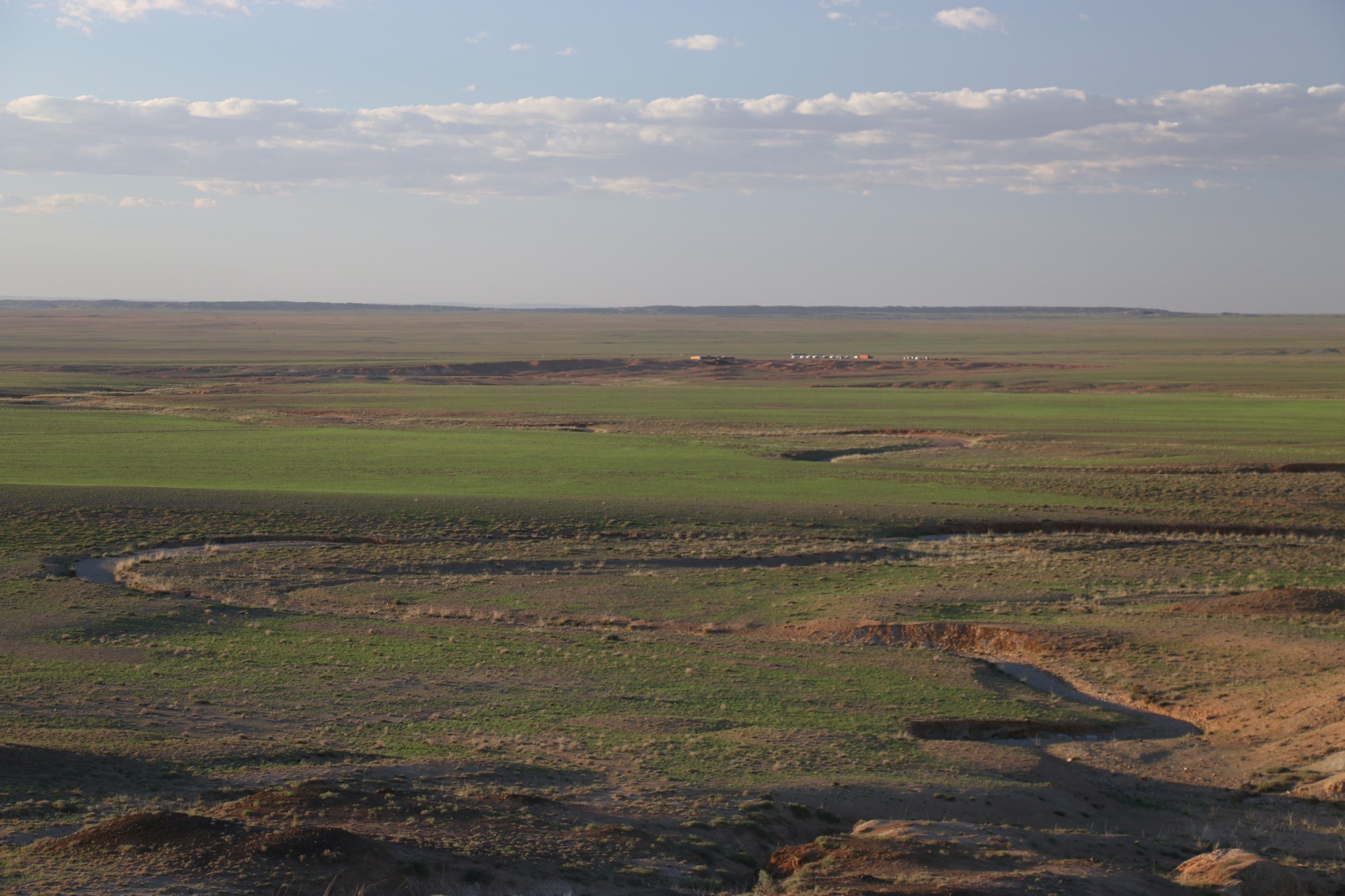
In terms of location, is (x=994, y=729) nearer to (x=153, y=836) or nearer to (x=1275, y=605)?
(x=1275, y=605)

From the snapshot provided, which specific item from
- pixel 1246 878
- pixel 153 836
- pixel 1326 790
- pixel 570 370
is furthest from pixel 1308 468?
pixel 570 370

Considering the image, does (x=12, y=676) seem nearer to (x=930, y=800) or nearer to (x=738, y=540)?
(x=930, y=800)

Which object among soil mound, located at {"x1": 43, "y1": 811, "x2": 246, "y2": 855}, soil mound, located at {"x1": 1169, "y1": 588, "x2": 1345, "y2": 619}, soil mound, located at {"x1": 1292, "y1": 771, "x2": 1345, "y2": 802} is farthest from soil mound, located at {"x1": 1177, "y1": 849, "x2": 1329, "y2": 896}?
soil mound, located at {"x1": 1169, "y1": 588, "x2": 1345, "y2": 619}

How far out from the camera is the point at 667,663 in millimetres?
22328

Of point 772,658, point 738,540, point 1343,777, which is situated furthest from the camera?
point 738,540

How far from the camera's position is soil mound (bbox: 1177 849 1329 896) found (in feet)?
37.7

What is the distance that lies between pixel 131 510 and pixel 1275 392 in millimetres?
91124

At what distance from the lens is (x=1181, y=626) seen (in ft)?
84.5

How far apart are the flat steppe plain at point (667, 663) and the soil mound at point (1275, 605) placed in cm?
12

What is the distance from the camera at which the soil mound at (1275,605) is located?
86.8 feet

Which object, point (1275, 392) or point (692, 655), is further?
point (1275, 392)

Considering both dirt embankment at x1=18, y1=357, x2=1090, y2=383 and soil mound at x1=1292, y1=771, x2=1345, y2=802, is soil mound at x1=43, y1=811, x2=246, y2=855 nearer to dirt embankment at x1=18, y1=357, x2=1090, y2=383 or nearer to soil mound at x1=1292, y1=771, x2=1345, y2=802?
soil mound at x1=1292, y1=771, x2=1345, y2=802

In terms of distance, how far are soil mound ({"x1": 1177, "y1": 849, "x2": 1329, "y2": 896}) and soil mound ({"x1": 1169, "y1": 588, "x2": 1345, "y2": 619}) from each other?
16.2 meters

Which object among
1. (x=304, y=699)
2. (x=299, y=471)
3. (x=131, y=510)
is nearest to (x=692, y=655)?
(x=304, y=699)
